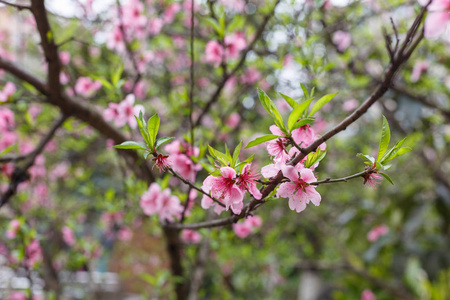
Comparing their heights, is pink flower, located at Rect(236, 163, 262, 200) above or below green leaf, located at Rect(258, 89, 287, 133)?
below

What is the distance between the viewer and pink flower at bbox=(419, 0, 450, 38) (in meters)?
0.74

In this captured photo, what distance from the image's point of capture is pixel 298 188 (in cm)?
77

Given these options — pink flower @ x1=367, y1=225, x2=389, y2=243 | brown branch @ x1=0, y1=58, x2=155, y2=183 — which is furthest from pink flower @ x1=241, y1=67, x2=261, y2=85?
pink flower @ x1=367, y1=225, x2=389, y2=243

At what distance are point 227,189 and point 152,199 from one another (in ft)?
2.15

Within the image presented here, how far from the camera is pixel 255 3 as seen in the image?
2980 millimetres

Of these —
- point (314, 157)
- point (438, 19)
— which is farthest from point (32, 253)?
point (438, 19)

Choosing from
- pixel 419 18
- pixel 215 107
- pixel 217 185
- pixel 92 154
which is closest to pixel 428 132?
pixel 215 107

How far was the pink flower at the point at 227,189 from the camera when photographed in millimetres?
748

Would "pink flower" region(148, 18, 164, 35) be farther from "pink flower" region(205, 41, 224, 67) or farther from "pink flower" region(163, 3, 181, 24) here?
"pink flower" region(205, 41, 224, 67)

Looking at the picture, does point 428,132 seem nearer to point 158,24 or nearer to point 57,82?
point 158,24

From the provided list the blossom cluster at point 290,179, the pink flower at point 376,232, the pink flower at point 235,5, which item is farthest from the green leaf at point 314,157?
the pink flower at point 376,232

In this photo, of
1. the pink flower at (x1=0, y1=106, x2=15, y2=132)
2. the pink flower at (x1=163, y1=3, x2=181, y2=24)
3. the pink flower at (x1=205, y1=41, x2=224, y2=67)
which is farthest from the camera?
the pink flower at (x1=163, y1=3, x2=181, y2=24)

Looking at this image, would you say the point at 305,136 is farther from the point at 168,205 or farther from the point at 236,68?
the point at 236,68

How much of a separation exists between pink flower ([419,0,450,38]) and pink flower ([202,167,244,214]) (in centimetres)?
52
